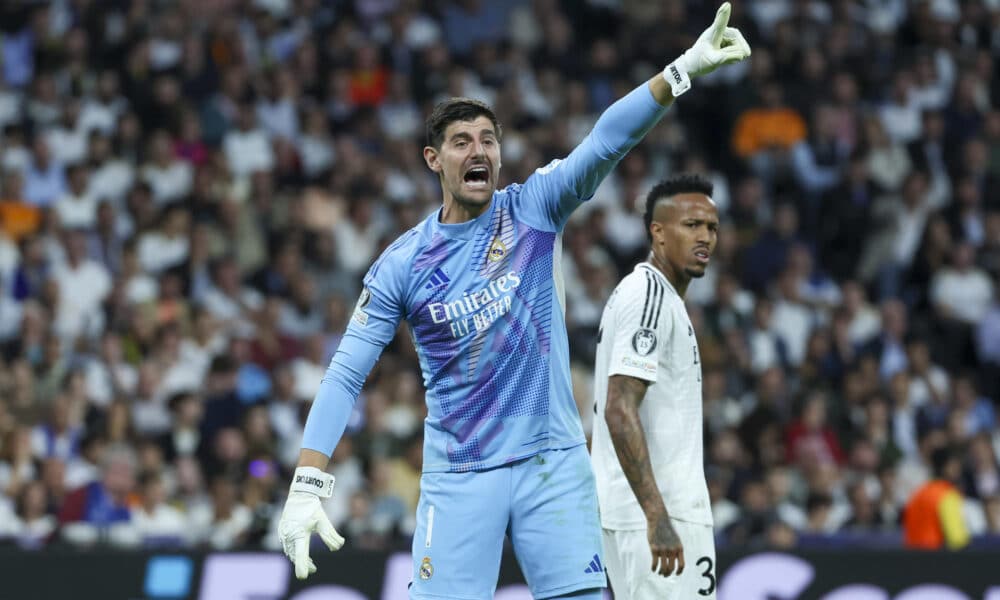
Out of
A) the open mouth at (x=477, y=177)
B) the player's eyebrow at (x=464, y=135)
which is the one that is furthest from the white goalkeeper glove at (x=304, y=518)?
the player's eyebrow at (x=464, y=135)

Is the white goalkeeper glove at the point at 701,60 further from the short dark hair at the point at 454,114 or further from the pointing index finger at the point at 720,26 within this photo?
the short dark hair at the point at 454,114

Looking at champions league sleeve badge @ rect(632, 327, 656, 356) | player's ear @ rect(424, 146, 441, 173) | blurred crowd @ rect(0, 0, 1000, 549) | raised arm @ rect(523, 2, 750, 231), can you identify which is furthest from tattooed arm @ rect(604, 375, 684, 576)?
blurred crowd @ rect(0, 0, 1000, 549)

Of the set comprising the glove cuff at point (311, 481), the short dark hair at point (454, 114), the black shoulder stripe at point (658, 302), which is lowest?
the glove cuff at point (311, 481)

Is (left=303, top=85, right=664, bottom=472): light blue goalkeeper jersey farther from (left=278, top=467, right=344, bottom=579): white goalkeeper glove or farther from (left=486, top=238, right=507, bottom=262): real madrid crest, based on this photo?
(left=278, top=467, right=344, bottom=579): white goalkeeper glove

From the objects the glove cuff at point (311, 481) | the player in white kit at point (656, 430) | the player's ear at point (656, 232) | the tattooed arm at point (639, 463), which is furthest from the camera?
the player's ear at point (656, 232)

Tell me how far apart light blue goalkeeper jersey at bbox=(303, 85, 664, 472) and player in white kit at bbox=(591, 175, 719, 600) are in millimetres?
475

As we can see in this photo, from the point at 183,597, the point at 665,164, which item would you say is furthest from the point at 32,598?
the point at 665,164

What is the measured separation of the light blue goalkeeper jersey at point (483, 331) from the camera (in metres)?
5.88

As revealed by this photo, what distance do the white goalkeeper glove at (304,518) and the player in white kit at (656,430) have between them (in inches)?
50.7

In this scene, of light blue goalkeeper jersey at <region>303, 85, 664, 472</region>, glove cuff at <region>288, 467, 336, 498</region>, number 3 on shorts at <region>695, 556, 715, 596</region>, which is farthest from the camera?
number 3 on shorts at <region>695, 556, 715, 596</region>

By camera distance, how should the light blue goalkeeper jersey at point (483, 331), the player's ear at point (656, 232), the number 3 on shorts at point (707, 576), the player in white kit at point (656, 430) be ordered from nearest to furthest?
the light blue goalkeeper jersey at point (483, 331) < the player in white kit at point (656, 430) < the number 3 on shorts at point (707, 576) < the player's ear at point (656, 232)

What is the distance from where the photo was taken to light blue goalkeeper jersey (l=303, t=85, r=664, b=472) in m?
5.88

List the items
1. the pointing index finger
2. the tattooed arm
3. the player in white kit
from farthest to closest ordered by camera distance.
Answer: the player in white kit < the tattooed arm < the pointing index finger

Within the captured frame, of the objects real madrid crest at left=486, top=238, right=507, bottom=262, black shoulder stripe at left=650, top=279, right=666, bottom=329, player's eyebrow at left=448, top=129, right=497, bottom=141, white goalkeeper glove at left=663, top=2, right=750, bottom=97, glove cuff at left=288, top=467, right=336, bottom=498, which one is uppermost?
white goalkeeper glove at left=663, top=2, right=750, bottom=97
